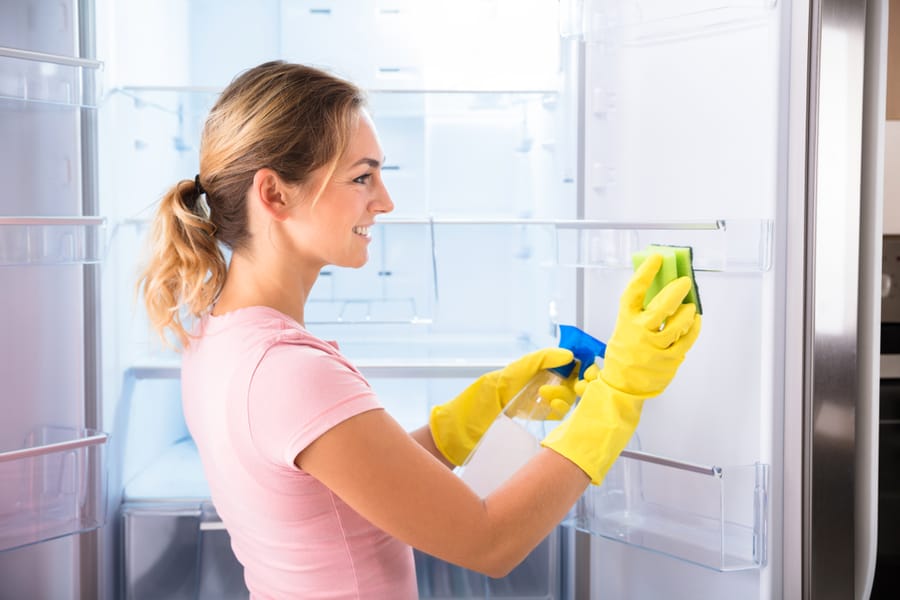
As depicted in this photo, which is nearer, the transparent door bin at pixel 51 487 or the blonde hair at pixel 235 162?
the blonde hair at pixel 235 162

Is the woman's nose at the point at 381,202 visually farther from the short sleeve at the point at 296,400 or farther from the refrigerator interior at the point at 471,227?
the refrigerator interior at the point at 471,227

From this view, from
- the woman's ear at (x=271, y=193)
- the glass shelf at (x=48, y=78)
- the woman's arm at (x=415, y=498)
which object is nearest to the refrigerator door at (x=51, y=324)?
the glass shelf at (x=48, y=78)

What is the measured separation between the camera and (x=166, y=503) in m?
1.63

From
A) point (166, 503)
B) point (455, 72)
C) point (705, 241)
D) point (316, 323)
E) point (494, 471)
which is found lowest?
point (166, 503)

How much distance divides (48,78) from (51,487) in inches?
26.8

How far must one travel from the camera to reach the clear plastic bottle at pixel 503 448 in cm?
131

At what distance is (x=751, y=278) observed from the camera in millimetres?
1229

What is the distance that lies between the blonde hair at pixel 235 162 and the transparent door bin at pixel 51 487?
18.7 inches

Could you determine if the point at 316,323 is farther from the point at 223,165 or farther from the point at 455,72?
the point at 223,165

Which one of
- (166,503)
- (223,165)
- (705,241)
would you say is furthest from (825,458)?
(166,503)

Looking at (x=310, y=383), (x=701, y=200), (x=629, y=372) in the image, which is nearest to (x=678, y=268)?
(x=629, y=372)

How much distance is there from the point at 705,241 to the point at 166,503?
1.13m

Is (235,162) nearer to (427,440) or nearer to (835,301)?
(427,440)

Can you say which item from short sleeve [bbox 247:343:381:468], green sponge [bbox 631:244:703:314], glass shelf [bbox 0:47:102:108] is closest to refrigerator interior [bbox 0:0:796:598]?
glass shelf [bbox 0:47:102:108]
